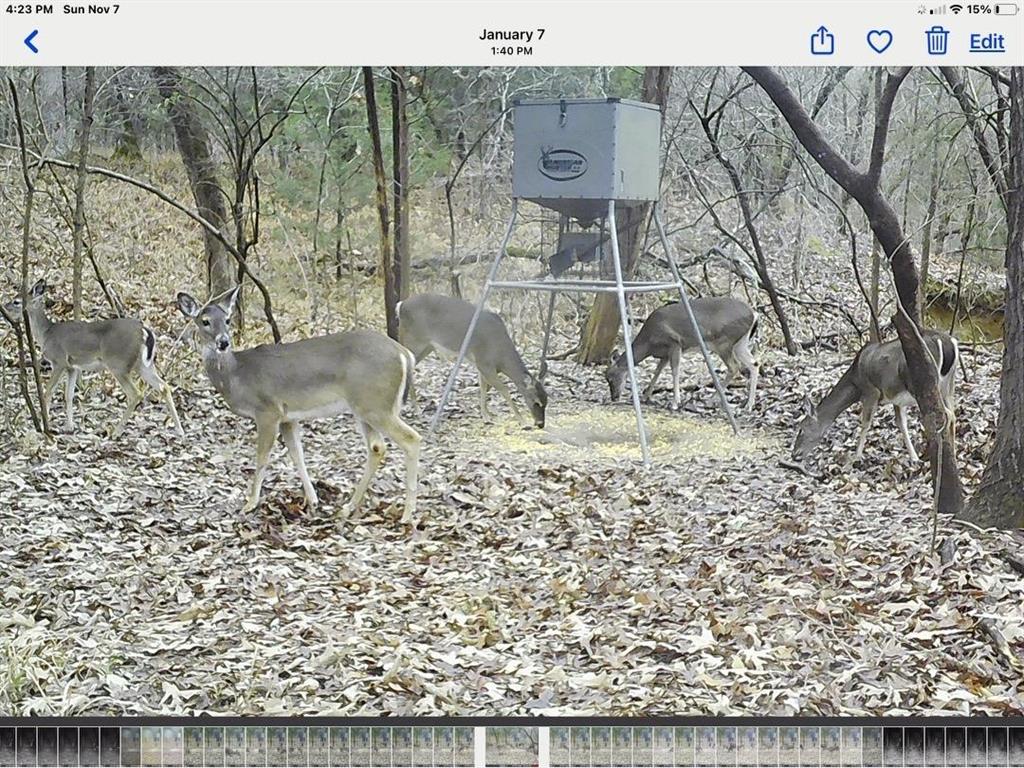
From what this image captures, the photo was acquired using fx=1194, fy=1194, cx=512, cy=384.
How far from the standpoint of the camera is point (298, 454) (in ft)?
11.5

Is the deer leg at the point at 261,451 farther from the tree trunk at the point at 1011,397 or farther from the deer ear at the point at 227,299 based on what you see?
the tree trunk at the point at 1011,397

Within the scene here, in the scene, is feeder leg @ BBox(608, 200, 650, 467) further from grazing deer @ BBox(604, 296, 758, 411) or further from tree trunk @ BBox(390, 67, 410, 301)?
tree trunk @ BBox(390, 67, 410, 301)

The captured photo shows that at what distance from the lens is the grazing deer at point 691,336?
3342 mm

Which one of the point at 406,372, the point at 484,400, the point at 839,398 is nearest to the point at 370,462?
the point at 406,372

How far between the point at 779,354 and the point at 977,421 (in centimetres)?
59

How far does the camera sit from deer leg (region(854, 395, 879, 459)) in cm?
338

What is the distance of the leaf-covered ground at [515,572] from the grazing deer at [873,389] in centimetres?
5

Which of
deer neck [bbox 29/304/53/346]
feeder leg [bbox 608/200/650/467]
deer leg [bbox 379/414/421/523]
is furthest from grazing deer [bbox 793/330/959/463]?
deer neck [bbox 29/304/53/346]

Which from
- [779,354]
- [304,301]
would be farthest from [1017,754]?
[304,301]

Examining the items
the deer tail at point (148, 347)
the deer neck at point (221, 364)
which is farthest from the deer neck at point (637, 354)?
the deer tail at point (148, 347)

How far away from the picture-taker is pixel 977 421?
3457mm
